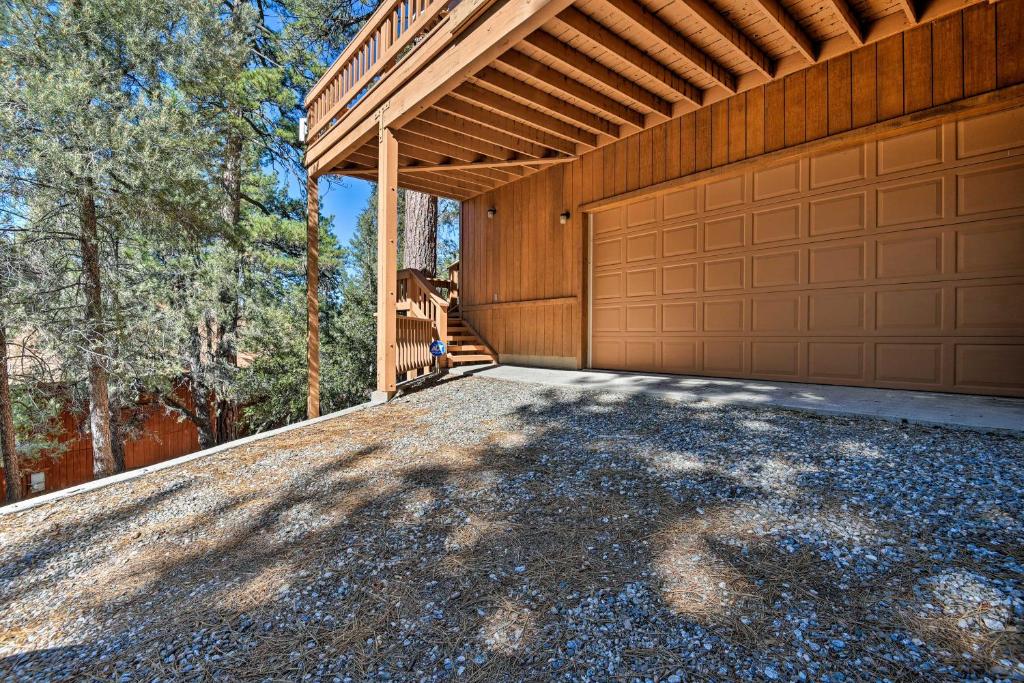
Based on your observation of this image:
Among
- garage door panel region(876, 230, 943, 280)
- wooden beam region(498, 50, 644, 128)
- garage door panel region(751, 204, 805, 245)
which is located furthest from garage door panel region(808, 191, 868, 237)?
wooden beam region(498, 50, 644, 128)

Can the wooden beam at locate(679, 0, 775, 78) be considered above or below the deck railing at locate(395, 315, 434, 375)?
above

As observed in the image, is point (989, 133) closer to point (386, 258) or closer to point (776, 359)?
point (776, 359)

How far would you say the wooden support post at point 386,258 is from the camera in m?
5.05

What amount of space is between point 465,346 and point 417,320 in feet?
4.74

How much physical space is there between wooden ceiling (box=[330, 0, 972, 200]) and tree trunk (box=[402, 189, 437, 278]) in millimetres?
2526

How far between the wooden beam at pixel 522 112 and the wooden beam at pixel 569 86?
58 centimetres

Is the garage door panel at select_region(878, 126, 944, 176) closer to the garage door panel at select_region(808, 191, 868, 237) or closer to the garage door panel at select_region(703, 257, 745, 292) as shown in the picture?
the garage door panel at select_region(808, 191, 868, 237)

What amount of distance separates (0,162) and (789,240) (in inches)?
342

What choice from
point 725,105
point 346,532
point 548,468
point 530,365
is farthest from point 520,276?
point 346,532

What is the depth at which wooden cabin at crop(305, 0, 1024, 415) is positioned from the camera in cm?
364

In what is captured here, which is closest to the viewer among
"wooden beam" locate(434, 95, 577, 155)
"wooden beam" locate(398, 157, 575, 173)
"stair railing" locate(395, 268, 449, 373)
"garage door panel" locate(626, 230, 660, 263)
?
"wooden beam" locate(434, 95, 577, 155)

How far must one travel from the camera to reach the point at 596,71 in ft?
14.2

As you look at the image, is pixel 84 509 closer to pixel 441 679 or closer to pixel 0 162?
pixel 441 679

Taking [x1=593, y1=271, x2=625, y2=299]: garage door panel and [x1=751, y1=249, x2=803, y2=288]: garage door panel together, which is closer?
[x1=751, y1=249, x2=803, y2=288]: garage door panel
